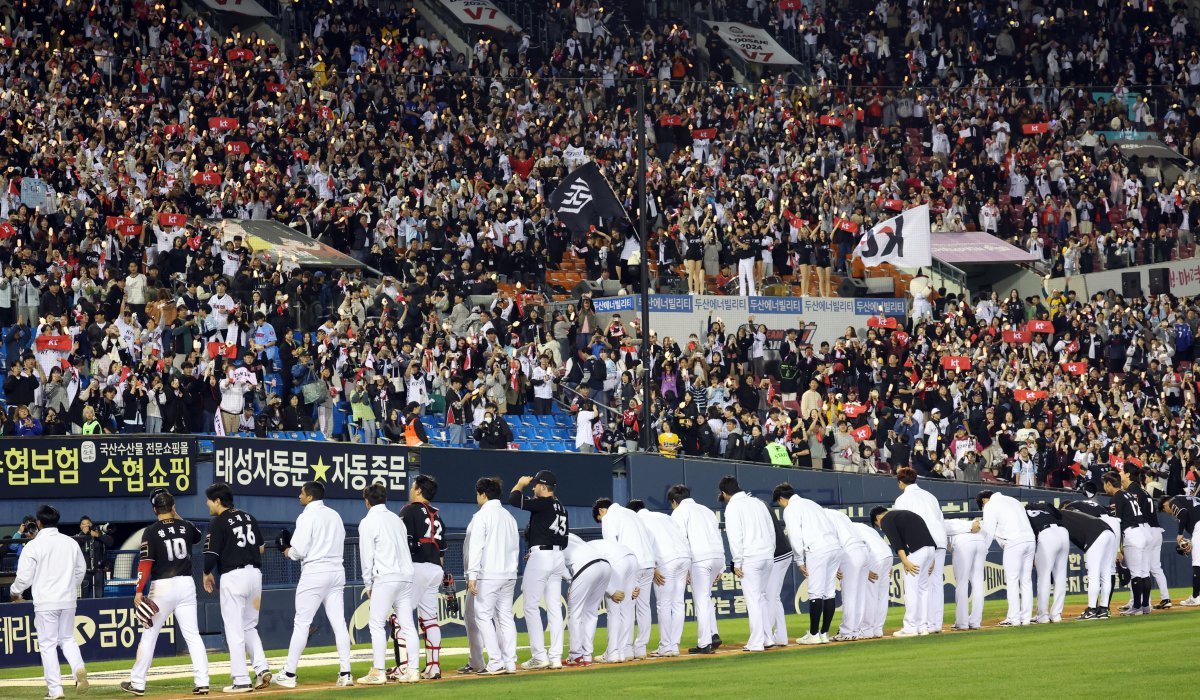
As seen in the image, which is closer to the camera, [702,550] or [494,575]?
[494,575]

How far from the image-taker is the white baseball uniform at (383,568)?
56.2ft

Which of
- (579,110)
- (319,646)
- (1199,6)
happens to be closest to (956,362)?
(579,110)

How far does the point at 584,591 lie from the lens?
18.7 m

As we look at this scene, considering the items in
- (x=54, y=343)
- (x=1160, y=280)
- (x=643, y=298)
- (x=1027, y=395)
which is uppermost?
(x=1160, y=280)

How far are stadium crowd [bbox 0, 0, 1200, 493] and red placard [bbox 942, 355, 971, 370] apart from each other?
162mm

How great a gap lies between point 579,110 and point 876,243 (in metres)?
9.03

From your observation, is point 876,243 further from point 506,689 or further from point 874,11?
point 506,689

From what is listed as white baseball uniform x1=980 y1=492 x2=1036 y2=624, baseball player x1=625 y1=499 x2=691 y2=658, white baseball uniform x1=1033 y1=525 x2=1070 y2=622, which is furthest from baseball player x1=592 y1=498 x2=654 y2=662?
white baseball uniform x1=1033 y1=525 x2=1070 y2=622

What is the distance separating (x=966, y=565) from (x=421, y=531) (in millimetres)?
7802

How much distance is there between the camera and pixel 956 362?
37.3m

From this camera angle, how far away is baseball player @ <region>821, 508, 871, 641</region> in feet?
67.6

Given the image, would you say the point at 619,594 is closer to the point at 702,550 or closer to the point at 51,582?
the point at 702,550

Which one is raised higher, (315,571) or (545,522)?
(545,522)

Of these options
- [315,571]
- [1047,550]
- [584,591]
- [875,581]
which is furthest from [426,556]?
[1047,550]
